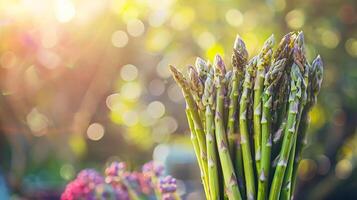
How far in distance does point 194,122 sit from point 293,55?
0.74 feet

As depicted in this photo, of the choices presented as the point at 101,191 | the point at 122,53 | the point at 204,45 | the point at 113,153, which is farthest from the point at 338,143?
the point at 101,191

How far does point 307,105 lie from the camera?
127cm

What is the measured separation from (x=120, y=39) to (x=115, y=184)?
327 cm

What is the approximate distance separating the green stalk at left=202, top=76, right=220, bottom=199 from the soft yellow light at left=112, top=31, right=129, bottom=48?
3.44 m

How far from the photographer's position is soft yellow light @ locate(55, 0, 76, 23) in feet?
12.8

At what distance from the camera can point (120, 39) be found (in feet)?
15.8

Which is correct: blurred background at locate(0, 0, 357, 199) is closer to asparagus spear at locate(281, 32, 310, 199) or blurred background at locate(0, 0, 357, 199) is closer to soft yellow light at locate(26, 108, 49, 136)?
soft yellow light at locate(26, 108, 49, 136)

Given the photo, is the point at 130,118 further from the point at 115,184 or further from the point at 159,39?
the point at 115,184

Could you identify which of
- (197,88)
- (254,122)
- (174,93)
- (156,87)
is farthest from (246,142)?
(156,87)

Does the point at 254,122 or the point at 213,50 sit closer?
the point at 254,122

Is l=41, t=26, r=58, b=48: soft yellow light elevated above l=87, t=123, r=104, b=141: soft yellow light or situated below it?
below

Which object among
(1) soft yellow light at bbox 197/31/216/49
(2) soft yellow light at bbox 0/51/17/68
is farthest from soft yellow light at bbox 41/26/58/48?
(1) soft yellow light at bbox 197/31/216/49

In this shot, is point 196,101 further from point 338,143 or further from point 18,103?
point 338,143

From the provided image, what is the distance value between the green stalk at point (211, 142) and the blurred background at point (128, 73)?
2.07 metres
